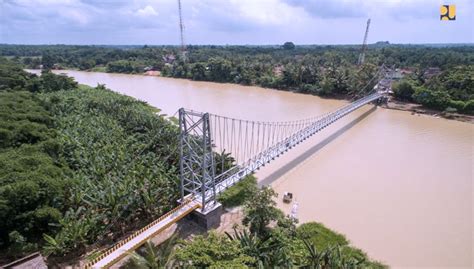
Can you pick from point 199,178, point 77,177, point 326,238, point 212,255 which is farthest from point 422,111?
point 77,177

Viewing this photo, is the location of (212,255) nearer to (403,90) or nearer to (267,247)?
(267,247)

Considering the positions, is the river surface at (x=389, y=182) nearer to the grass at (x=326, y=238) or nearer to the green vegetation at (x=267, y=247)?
the grass at (x=326, y=238)

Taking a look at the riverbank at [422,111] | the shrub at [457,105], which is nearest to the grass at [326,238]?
the riverbank at [422,111]

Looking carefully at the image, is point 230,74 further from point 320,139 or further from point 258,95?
point 320,139

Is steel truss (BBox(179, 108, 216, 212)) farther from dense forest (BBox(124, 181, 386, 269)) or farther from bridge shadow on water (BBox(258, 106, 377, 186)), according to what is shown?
bridge shadow on water (BBox(258, 106, 377, 186))

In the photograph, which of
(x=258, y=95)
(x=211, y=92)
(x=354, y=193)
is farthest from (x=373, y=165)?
(x=211, y=92)

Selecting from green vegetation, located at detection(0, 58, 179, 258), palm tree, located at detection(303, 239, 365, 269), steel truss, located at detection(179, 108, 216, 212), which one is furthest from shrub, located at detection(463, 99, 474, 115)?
steel truss, located at detection(179, 108, 216, 212)
